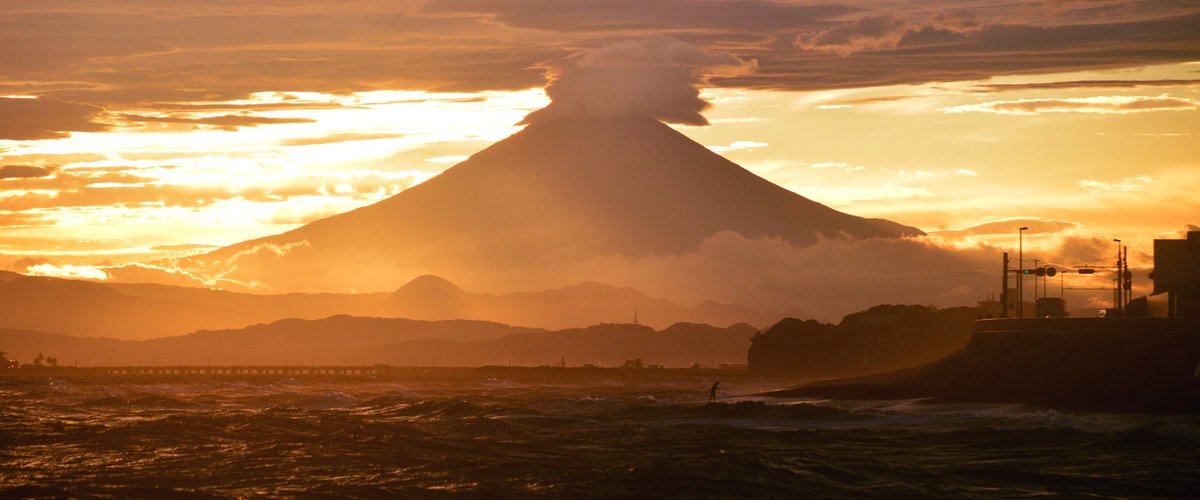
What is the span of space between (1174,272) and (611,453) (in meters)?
56.5

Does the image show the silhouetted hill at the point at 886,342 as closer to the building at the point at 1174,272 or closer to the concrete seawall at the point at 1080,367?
the building at the point at 1174,272

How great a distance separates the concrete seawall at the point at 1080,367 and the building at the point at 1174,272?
37.3 ft

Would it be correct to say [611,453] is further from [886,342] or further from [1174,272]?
[886,342]

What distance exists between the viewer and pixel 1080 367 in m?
85.4

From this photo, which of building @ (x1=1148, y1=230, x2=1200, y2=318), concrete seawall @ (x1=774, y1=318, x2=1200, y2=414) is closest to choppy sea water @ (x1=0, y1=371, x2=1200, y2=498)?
concrete seawall @ (x1=774, y1=318, x2=1200, y2=414)

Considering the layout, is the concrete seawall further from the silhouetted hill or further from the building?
the silhouetted hill

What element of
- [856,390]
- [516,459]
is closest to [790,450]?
[516,459]

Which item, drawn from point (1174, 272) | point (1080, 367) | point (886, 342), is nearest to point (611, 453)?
point (1080, 367)

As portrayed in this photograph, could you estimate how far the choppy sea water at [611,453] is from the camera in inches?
1940

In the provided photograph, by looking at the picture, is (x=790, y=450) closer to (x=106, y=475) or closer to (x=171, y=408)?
(x=106, y=475)

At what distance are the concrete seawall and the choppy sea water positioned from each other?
405 centimetres

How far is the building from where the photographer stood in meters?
98.3

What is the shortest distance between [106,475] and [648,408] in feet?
152

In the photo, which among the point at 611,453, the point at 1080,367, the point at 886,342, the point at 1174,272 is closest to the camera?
the point at 611,453
